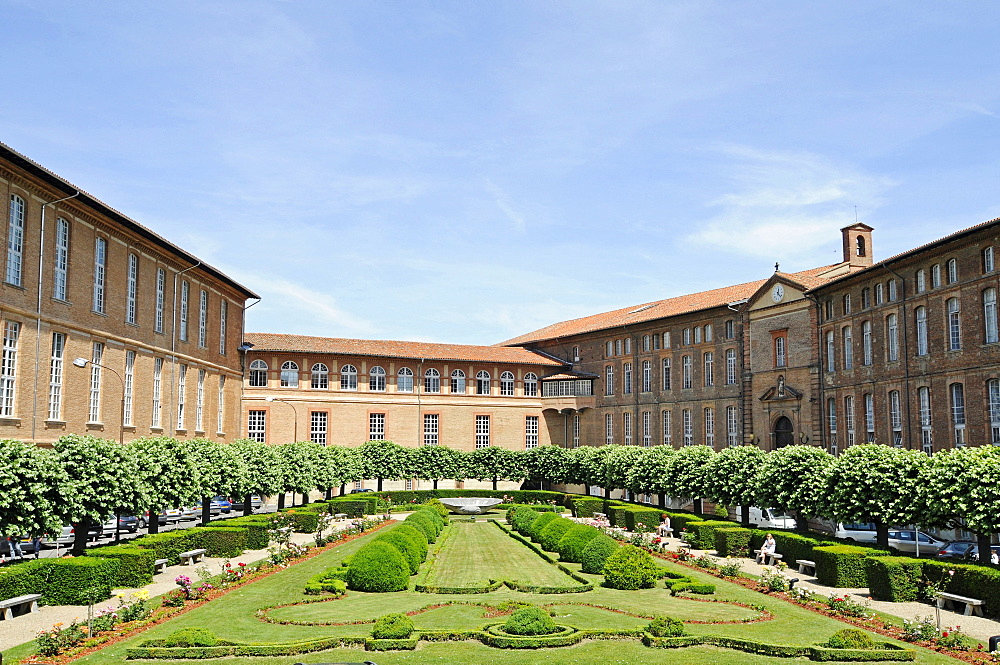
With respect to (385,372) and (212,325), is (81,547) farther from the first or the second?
(385,372)

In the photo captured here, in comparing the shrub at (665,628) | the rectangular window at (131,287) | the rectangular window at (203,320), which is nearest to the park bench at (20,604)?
the shrub at (665,628)

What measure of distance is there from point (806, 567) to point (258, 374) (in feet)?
152

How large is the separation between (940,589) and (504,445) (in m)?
51.1

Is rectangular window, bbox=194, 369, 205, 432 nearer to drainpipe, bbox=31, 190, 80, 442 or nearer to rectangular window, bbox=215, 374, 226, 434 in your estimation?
rectangular window, bbox=215, 374, 226, 434

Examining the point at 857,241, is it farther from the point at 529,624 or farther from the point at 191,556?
the point at 529,624

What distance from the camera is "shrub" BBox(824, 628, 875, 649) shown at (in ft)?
54.1

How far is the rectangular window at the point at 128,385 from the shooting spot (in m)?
40.3

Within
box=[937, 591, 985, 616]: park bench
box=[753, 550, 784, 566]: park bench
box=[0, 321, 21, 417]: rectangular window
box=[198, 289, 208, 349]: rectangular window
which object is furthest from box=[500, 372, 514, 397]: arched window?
box=[937, 591, 985, 616]: park bench

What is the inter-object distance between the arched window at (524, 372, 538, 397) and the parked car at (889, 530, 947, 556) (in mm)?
41123

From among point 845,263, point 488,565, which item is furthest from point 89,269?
point 845,263

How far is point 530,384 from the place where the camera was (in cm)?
7456

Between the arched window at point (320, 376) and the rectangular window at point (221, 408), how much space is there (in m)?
11.9

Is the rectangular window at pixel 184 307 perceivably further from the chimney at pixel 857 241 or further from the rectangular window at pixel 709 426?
the chimney at pixel 857 241

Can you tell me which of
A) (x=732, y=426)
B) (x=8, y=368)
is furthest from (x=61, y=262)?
(x=732, y=426)
